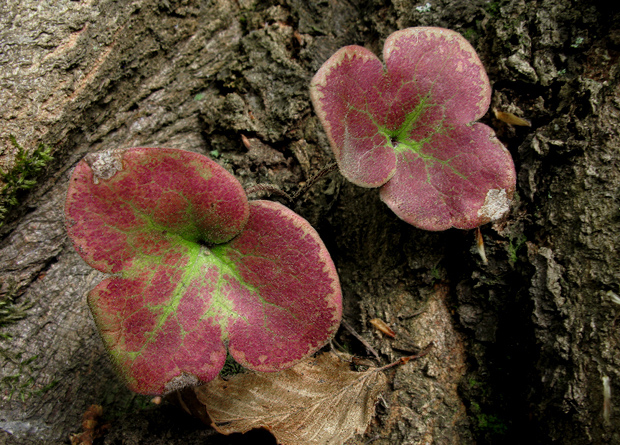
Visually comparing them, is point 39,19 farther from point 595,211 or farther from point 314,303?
point 595,211

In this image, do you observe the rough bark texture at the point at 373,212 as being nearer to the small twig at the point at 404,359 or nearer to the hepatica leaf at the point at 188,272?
the small twig at the point at 404,359

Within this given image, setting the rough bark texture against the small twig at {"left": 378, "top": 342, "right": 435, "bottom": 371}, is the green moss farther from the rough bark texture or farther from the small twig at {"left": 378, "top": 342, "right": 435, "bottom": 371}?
the small twig at {"left": 378, "top": 342, "right": 435, "bottom": 371}

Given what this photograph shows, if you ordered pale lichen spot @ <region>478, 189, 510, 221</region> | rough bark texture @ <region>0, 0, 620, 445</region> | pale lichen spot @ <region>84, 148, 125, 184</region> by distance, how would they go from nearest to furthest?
pale lichen spot @ <region>84, 148, 125, 184</region>
rough bark texture @ <region>0, 0, 620, 445</region>
pale lichen spot @ <region>478, 189, 510, 221</region>

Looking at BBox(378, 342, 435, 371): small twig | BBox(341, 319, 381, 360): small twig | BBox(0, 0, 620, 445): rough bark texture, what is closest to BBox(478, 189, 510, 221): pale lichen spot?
BBox(0, 0, 620, 445): rough bark texture

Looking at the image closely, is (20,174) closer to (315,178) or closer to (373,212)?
(315,178)

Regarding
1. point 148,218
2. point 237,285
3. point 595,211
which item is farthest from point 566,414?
point 148,218

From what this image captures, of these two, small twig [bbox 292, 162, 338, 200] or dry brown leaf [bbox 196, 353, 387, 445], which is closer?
dry brown leaf [bbox 196, 353, 387, 445]

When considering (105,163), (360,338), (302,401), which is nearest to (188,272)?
(105,163)

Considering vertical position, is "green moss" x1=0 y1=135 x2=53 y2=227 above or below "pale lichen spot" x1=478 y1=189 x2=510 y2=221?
above
